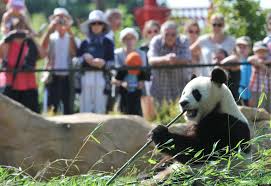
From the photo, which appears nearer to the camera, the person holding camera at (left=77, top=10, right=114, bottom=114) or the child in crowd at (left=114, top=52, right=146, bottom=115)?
the person holding camera at (left=77, top=10, right=114, bottom=114)

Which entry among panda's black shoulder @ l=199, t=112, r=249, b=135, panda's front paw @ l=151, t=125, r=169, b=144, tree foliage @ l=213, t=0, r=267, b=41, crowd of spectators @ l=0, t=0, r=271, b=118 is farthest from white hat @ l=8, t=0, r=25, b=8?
panda's front paw @ l=151, t=125, r=169, b=144

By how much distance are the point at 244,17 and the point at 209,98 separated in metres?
8.62

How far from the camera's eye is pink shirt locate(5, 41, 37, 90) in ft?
41.0

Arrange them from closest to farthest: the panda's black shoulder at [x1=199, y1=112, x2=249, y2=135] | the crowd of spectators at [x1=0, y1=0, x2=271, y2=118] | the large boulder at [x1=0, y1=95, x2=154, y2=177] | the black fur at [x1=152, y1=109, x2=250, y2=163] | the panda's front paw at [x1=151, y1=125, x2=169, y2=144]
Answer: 1. the panda's front paw at [x1=151, y1=125, x2=169, y2=144]
2. the black fur at [x1=152, y1=109, x2=250, y2=163]
3. the panda's black shoulder at [x1=199, y1=112, x2=249, y2=135]
4. the large boulder at [x1=0, y1=95, x2=154, y2=177]
5. the crowd of spectators at [x1=0, y1=0, x2=271, y2=118]

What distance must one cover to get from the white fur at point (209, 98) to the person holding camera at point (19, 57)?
4.78 m

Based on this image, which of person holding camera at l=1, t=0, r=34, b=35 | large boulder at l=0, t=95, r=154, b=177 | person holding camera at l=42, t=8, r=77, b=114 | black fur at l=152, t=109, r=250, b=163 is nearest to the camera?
black fur at l=152, t=109, r=250, b=163

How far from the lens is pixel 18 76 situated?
12531mm

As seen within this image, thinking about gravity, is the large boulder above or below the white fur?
below

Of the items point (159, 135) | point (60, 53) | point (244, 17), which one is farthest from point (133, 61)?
point (159, 135)

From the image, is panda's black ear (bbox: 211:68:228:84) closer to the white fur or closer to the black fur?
the white fur

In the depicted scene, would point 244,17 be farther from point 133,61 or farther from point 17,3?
point 17,3

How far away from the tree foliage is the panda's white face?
8162 millimetres

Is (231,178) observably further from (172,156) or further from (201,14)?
(201,14)

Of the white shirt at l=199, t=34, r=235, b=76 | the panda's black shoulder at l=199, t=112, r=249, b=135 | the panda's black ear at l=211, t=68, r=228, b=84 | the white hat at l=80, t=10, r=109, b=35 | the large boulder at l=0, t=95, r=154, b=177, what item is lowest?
the large boulder at l=0, t=95, r=154, b=177
